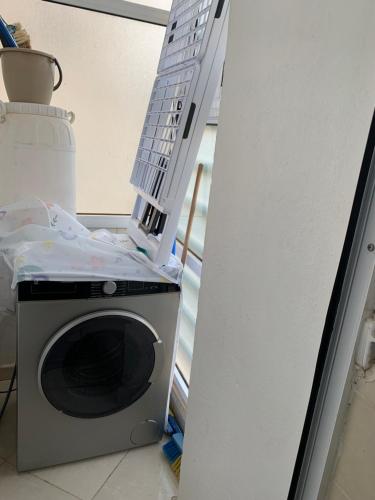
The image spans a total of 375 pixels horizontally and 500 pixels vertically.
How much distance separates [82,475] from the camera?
154 centimetres

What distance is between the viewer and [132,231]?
6.15 ft

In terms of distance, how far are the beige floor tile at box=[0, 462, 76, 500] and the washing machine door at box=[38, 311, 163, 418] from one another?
0.30 meters

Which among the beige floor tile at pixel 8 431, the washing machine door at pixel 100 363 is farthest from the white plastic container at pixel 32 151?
the beige floor tile at pixel 8 431

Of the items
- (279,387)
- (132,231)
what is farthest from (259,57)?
(132,231)

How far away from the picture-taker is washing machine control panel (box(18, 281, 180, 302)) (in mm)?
1285

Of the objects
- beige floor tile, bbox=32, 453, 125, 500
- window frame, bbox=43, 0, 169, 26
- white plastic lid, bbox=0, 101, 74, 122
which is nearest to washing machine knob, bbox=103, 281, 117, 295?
beige floor tile, bbox=32, 453, 125, 500

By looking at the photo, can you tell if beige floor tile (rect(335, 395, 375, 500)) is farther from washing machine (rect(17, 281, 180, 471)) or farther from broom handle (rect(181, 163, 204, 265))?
broom handle (rect(181, 163, 204, 265))

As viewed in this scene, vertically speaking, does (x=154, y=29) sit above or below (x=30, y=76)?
above

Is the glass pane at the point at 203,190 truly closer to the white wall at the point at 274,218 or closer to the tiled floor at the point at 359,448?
the white wall at the point at 274,218

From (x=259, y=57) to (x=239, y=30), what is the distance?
124 mm

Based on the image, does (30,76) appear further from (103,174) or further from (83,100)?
(103,174)

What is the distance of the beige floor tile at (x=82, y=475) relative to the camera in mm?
1475

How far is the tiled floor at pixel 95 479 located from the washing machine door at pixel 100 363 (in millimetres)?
257

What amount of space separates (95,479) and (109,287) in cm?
81
